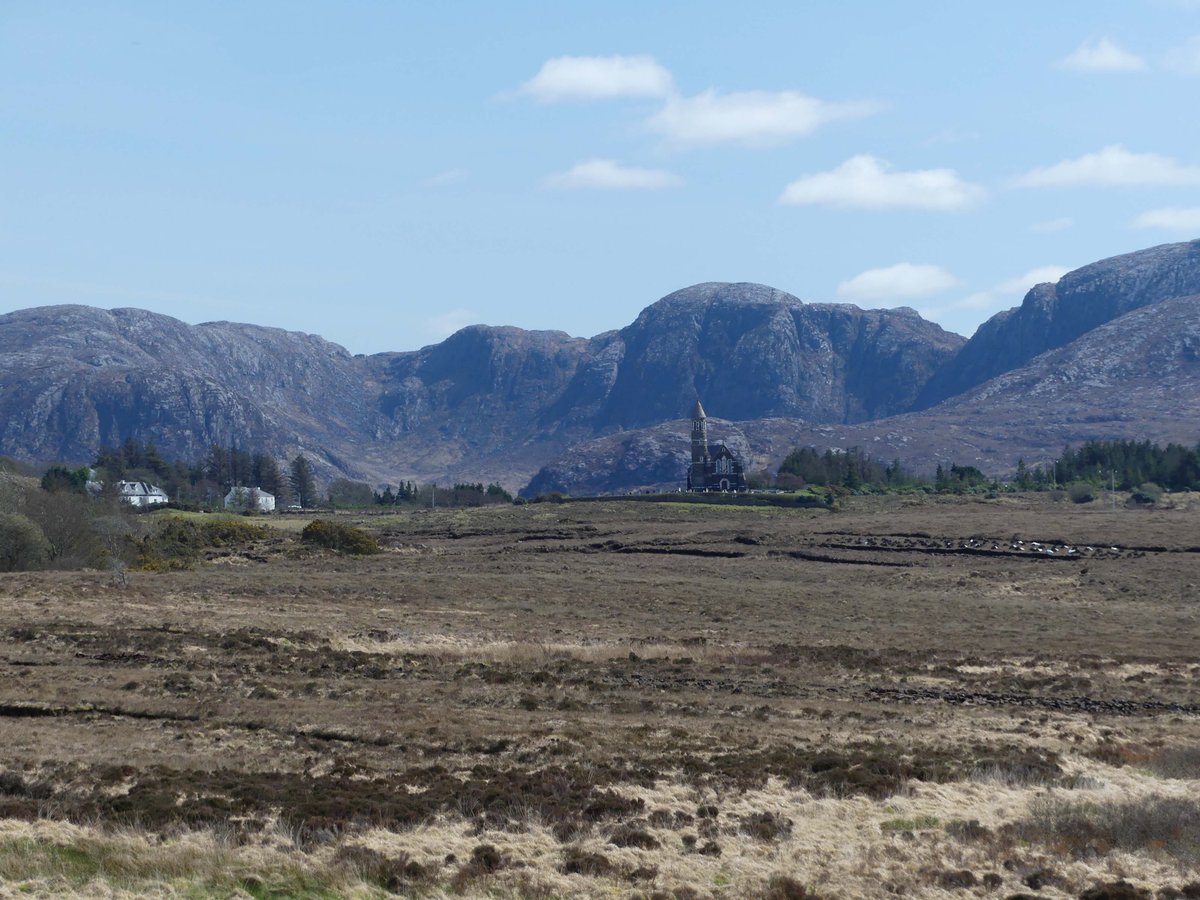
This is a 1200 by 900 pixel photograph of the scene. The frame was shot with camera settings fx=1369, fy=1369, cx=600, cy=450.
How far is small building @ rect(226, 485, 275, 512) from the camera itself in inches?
5384

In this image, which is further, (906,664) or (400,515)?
(400,515)

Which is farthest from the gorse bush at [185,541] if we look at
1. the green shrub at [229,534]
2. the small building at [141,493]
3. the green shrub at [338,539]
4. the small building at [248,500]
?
the small building at [248,500]

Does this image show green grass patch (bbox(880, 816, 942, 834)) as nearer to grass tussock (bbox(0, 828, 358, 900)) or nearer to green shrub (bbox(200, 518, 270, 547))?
grass tussock (bbox(0, 828, 358, 900))

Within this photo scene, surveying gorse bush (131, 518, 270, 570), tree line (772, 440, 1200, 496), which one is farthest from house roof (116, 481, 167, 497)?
tree line (772, 440, 1200, 496)

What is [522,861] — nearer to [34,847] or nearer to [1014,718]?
[34,847]

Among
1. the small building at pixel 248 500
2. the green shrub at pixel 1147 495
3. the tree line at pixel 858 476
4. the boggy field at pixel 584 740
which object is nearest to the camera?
the boggy field at pixel 584 740

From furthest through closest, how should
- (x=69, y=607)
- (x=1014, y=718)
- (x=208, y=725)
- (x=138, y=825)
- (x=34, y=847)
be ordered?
(x=69, y=607) < (x=1014, y=718) < (x=208, y=725) < (x=138, y=825) < (x=34, y=847)

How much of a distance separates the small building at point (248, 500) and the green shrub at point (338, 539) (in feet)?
184

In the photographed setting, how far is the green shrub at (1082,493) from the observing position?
118 m

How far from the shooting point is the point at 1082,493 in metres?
120

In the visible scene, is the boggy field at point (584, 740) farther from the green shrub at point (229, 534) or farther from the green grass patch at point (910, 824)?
the green shrub at point (229, 534)

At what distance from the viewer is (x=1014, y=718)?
2959cm

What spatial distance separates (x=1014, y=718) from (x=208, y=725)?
1678 cm

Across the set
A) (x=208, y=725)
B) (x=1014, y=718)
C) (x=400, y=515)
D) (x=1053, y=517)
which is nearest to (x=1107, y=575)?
(x=1053, y=517)
